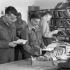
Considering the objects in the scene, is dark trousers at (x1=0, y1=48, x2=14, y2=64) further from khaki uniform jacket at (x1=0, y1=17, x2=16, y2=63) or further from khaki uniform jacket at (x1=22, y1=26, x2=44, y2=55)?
khaki uniform jacket at (x1=22, y1=26, x2=44, y2=55)

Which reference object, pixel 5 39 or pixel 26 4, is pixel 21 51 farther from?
pixel 26 4

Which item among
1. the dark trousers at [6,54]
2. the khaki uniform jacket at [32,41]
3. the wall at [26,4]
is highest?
the wall at [26,4]

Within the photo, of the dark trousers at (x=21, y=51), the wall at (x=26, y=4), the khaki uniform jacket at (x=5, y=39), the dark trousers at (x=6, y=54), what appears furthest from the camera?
the wall at (x=26, y=4)

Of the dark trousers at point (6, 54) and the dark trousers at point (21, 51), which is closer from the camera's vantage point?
the dark trousers at point (6, 54)

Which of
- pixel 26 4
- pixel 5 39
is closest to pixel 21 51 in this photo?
pixel 5 39

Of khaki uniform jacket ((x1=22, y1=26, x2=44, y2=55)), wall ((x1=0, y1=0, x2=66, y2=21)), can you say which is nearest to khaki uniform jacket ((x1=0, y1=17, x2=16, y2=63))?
khaki uniform jacket ((x1=22, y1=26, x2=44, y2=55))

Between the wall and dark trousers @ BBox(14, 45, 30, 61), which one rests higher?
the wall

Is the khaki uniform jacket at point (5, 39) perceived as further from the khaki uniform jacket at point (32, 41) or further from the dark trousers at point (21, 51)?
the khaki uniform jacket at point (32, 41)

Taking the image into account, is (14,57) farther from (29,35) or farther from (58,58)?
(58,58)

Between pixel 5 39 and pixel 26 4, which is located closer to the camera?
pixel 5 39

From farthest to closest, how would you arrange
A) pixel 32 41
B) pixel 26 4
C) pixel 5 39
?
pixel 26 4
pixel 32 41
pixel 5 39

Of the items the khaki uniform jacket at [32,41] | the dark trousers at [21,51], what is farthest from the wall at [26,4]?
the dark trousers at [21,51]

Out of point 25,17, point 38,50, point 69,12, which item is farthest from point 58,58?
point 25,17

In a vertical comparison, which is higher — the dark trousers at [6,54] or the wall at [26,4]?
the wall at [26,4]
